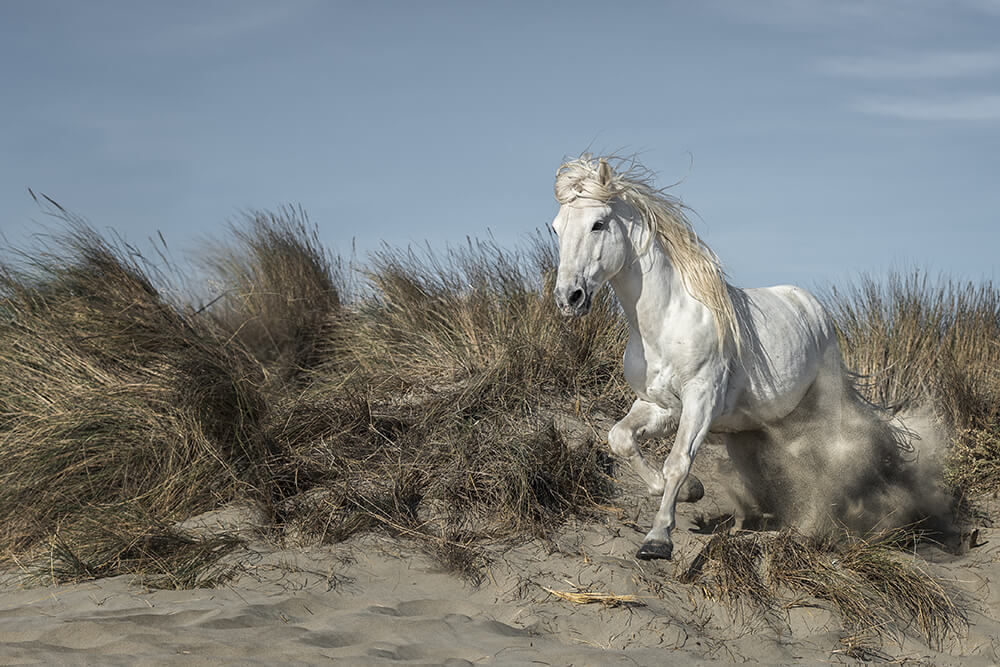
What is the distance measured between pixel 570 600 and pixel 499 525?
80cm

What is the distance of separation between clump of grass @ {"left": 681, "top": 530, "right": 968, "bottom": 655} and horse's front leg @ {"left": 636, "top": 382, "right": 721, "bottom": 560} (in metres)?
0.47

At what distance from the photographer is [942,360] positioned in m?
7.34

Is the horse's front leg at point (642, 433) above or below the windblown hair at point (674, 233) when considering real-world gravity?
below

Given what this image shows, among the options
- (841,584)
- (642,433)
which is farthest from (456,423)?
(841,584)

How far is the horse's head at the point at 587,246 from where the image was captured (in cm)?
452

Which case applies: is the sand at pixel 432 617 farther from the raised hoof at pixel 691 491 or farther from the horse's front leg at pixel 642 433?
the horse's front leg at pixel 642 433

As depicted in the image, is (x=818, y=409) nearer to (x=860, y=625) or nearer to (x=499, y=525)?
(x=860, y=625)

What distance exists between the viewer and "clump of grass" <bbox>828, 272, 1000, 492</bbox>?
6418 mm

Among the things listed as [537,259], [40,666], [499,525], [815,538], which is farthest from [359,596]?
[537,259]

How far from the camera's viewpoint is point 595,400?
22.3 feet

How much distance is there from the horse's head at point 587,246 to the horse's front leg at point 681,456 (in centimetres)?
77

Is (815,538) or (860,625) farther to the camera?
(815,538)

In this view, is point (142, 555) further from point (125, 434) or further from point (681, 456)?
point (681, 456)

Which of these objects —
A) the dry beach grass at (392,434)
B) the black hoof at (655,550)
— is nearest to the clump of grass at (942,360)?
the dry beach grass at (392,434)
